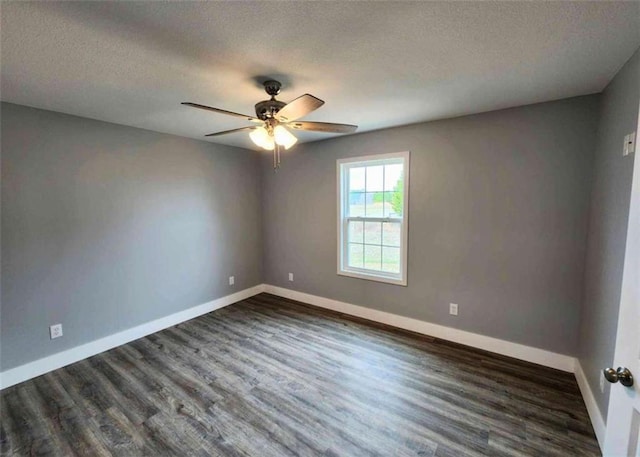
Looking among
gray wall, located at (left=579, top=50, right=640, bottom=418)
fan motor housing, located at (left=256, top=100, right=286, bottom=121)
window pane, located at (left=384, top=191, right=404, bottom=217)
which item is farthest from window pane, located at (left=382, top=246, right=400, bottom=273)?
fan motor housing, located at (left=256, top=100, right=286, bottom=121)

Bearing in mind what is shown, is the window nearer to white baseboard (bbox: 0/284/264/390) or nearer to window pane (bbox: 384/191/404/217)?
window pane (bbox: 384/191/404/217)

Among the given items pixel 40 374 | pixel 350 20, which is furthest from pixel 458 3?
pixel 40 374

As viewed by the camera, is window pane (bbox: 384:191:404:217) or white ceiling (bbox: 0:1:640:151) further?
window pane (bbox: 384:191:404:217)

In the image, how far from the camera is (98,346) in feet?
9.05

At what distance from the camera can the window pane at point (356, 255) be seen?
11.7 ft

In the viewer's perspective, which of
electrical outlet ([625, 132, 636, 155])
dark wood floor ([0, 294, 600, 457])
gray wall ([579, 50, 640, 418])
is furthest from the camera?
dark wood floor ([0, 294, 600, 457])

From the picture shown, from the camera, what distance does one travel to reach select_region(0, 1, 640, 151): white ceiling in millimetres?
1218

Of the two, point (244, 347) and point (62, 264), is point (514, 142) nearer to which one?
point (244, 347)

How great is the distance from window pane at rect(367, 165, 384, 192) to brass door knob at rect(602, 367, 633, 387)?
8.68ft

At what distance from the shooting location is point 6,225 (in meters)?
2.21

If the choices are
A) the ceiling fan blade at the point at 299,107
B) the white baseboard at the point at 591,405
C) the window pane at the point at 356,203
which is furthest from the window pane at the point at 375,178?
the white baseboard at the point at 591,405

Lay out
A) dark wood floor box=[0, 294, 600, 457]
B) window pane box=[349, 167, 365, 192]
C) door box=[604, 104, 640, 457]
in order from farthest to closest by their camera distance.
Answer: window pane box=[349, 167, 365, 192] < dark wood floor box=[0, 294, 600, 457] < door box=[604, 104, 640, 457]

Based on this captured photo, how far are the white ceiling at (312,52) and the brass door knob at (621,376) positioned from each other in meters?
1.42

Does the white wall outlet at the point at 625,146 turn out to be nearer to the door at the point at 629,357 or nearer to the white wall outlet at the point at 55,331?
the door at the point at 629,357
